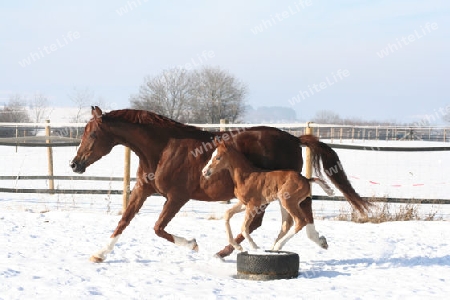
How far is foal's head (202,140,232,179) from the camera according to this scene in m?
5.93

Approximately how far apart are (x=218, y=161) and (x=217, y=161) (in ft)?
0.03

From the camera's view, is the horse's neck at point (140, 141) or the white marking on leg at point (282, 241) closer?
the white marking on leg at point (282, 241)

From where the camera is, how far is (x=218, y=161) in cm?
600

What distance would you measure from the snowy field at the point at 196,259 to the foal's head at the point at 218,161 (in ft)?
3.26

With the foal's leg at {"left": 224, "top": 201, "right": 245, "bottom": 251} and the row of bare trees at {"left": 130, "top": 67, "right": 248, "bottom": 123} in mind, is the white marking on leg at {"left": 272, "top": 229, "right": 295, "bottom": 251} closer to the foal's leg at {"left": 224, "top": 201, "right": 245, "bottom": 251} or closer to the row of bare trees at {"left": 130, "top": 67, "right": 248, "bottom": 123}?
the foal's leg at {"left": 224, "top": 201, "right": 245, "bottom": 251}

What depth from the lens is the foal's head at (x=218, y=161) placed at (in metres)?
5.93

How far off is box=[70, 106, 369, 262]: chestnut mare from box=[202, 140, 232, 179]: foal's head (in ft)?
0.94

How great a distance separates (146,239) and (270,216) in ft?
11.0

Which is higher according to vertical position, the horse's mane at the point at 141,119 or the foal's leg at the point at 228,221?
the horse's mane at the point at 141,119

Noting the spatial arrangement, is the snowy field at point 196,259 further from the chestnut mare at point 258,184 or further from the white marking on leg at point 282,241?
the chestnut mare at point 258,184

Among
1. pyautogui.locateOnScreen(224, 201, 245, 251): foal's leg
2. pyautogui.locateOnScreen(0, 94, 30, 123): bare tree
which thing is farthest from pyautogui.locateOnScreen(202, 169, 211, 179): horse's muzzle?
pyautogui.locateOnScreen(0, 94, 30, 123): bare tree

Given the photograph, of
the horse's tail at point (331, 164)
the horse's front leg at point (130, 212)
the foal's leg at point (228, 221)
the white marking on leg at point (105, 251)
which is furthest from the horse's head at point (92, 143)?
the horse's tail at point (331, 164)

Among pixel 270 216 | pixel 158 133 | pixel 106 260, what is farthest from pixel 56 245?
pixel 270 216

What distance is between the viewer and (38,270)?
5801mm
